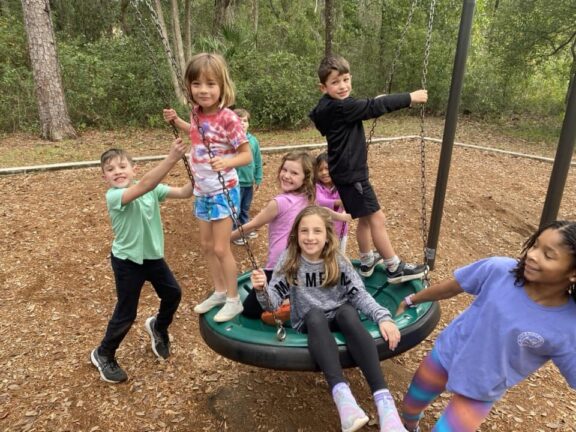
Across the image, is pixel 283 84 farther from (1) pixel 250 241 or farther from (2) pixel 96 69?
(1) pixel 250 241

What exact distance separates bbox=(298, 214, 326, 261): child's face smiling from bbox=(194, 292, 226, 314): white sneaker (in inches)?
25.3

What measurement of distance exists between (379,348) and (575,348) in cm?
84

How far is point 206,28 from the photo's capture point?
17.8 meters

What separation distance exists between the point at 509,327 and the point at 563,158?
1.41 m

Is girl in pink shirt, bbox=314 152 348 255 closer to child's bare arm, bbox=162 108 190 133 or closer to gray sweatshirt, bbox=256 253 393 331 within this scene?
gray sweatshirt, bbox=256 253 393 331

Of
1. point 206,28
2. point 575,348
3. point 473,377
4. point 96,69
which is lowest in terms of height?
point 473,377

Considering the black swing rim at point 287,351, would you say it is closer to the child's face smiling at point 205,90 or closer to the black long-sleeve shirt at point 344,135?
the black long-sleeve shirt at point 344,135

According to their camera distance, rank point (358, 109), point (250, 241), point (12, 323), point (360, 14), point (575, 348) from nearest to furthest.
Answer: point (575, 348), point (358, 109), point (12, 323), point (250, 241), point (360, 14)

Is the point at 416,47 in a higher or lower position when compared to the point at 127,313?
higher

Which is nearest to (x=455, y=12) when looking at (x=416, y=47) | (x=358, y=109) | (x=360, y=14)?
(x=416, y=47)

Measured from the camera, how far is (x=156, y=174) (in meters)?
2.35

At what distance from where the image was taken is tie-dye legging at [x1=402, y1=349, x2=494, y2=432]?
6.46 ft

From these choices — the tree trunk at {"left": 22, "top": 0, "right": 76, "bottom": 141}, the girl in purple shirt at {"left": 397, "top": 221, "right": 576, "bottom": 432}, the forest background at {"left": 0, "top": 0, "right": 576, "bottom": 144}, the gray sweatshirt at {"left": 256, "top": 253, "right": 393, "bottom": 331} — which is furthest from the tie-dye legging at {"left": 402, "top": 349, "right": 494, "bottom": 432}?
the tree trunk at {"left": 22, "top": 0, "right": 76, "bottom": 141}

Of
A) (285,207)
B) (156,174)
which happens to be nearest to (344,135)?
(285,207)
